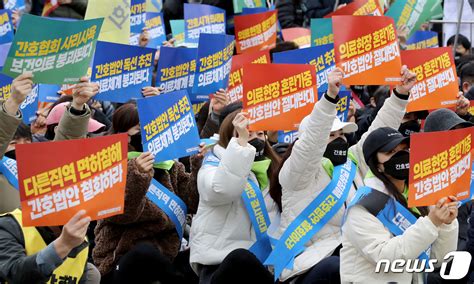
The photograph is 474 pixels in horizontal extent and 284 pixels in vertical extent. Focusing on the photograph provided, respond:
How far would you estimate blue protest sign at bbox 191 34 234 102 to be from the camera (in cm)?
935

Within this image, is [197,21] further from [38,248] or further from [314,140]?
A: [38,248]

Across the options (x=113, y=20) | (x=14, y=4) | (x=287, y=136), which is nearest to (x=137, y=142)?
(x=287, y=136)

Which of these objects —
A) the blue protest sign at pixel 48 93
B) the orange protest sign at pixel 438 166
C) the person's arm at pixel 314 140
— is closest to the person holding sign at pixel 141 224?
the person's arm at pixel 314 140

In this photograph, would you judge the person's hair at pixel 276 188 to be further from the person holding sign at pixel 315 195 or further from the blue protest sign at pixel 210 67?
the blue protest sign at pixel 210 67

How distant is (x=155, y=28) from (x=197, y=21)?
0.79 meters


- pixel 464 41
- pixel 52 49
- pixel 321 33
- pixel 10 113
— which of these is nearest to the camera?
pixel 10 113

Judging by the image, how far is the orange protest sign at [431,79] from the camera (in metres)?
8.53

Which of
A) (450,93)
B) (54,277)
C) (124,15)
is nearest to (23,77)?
(54,277)

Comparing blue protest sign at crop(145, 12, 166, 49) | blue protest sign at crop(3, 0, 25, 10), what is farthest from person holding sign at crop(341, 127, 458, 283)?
blue protest sign at crop(3, 0, 25, 10)

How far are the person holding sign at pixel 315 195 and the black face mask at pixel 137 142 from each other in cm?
105

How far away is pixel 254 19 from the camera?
11.7m

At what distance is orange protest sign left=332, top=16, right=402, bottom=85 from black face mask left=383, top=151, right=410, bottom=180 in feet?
5.72

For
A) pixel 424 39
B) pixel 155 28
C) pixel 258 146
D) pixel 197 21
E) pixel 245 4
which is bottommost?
pixel 424 39

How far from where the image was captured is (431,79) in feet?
28.4
